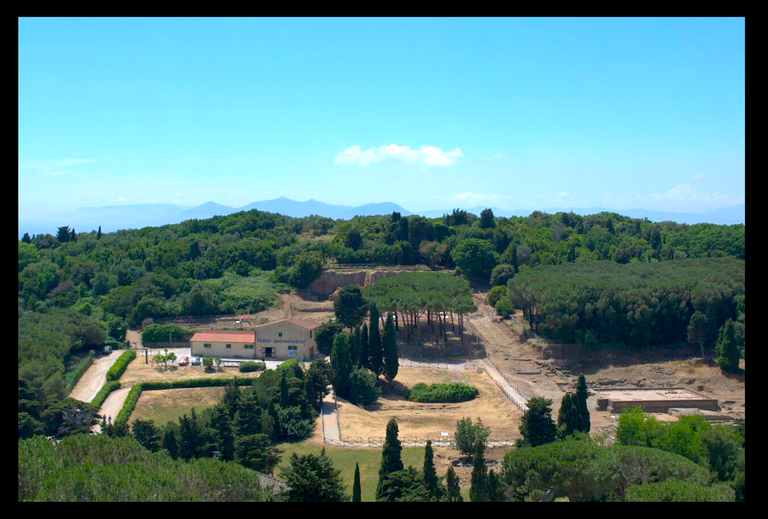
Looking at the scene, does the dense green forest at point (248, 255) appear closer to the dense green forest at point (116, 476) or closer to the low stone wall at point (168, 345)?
the low stone wall at point (168, 345)

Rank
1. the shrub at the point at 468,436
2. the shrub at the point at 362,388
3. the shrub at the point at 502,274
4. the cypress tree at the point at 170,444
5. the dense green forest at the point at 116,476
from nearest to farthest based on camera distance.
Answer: the dense green forest at the point at 116,476 → the cypress tree at the point at 170,444 → the shrub at the point at 468,436 → the shrub at the point at 362,388 → the shrub at the point at 502,274

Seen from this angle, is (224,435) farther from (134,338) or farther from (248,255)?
(248,255)

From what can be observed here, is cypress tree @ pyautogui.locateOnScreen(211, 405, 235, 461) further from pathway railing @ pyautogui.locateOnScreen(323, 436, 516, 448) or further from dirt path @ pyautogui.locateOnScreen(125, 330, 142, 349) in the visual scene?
dirt path @ pyautogui.locateOnScreen(125, 330, 142, 349)

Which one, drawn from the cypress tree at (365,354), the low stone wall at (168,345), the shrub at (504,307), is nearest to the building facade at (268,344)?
the low stone wall at (168,345)

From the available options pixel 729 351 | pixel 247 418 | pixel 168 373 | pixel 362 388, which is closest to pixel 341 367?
pixel 362 388
